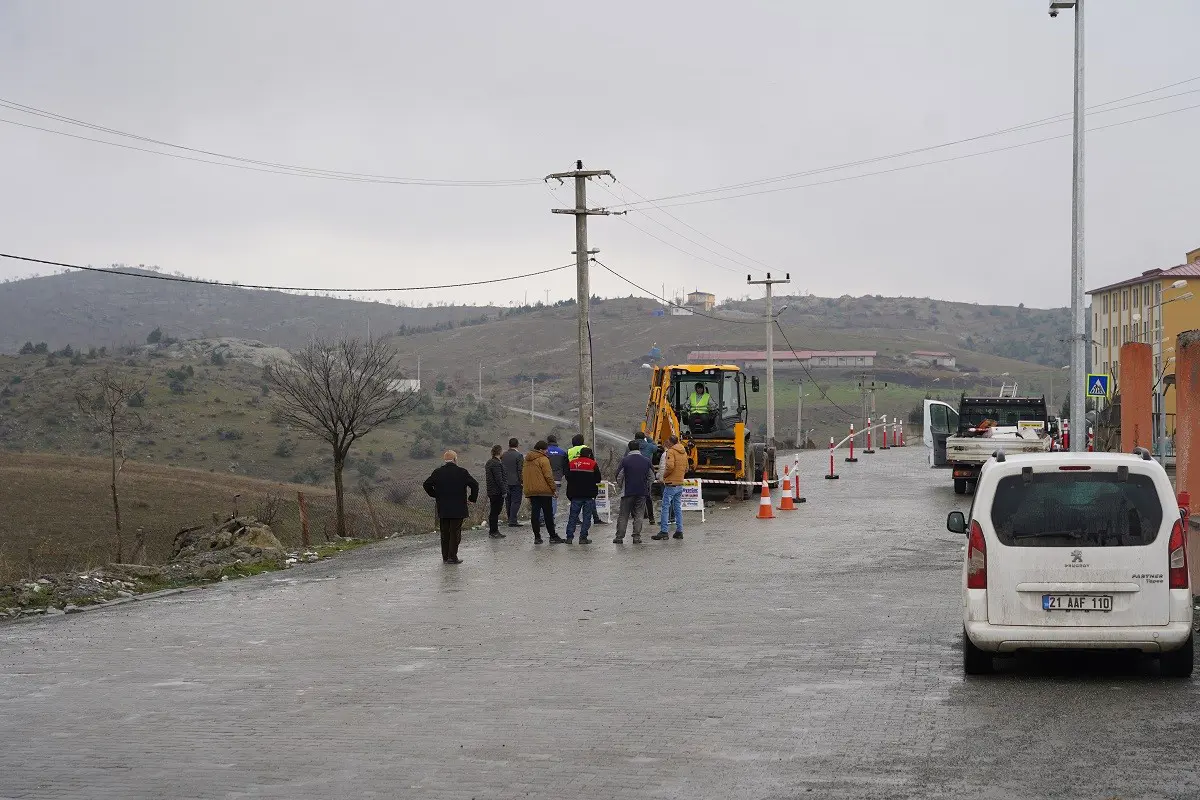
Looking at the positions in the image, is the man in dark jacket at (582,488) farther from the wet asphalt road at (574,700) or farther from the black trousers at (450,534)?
the wet asphalt road at (574,700)

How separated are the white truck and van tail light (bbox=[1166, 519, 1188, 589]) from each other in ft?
67.5

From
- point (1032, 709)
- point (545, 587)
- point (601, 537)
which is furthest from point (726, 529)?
point (1032, 709)

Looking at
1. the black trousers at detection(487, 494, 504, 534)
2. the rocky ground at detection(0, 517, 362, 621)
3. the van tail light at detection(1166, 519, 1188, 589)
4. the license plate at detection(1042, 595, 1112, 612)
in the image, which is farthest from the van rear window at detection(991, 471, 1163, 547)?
the black trousers at detection(487, 494, 504, 534)

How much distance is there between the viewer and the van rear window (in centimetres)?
A: 1061

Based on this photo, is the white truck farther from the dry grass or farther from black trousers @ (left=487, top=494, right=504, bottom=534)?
the dry grass

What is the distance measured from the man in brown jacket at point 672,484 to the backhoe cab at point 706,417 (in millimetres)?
8034

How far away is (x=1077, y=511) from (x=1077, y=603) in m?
0.72

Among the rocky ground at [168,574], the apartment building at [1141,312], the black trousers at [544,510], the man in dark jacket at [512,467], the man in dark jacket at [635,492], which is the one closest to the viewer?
the rocky ground at [168,574]

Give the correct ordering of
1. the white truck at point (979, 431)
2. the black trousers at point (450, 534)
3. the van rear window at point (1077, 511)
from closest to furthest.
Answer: the van rear window at point (1077, 511)
the black trousers at point (450, 534)
the white truck at point (979, 431)

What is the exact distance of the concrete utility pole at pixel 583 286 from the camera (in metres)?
35.2

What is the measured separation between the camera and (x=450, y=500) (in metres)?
21.9

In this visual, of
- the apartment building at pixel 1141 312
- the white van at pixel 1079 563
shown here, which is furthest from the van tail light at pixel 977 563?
the apartment building at pixel 1141 312

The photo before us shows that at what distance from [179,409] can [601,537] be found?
6278 cm

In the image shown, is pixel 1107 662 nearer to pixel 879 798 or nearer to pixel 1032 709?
pixel 1032 709
